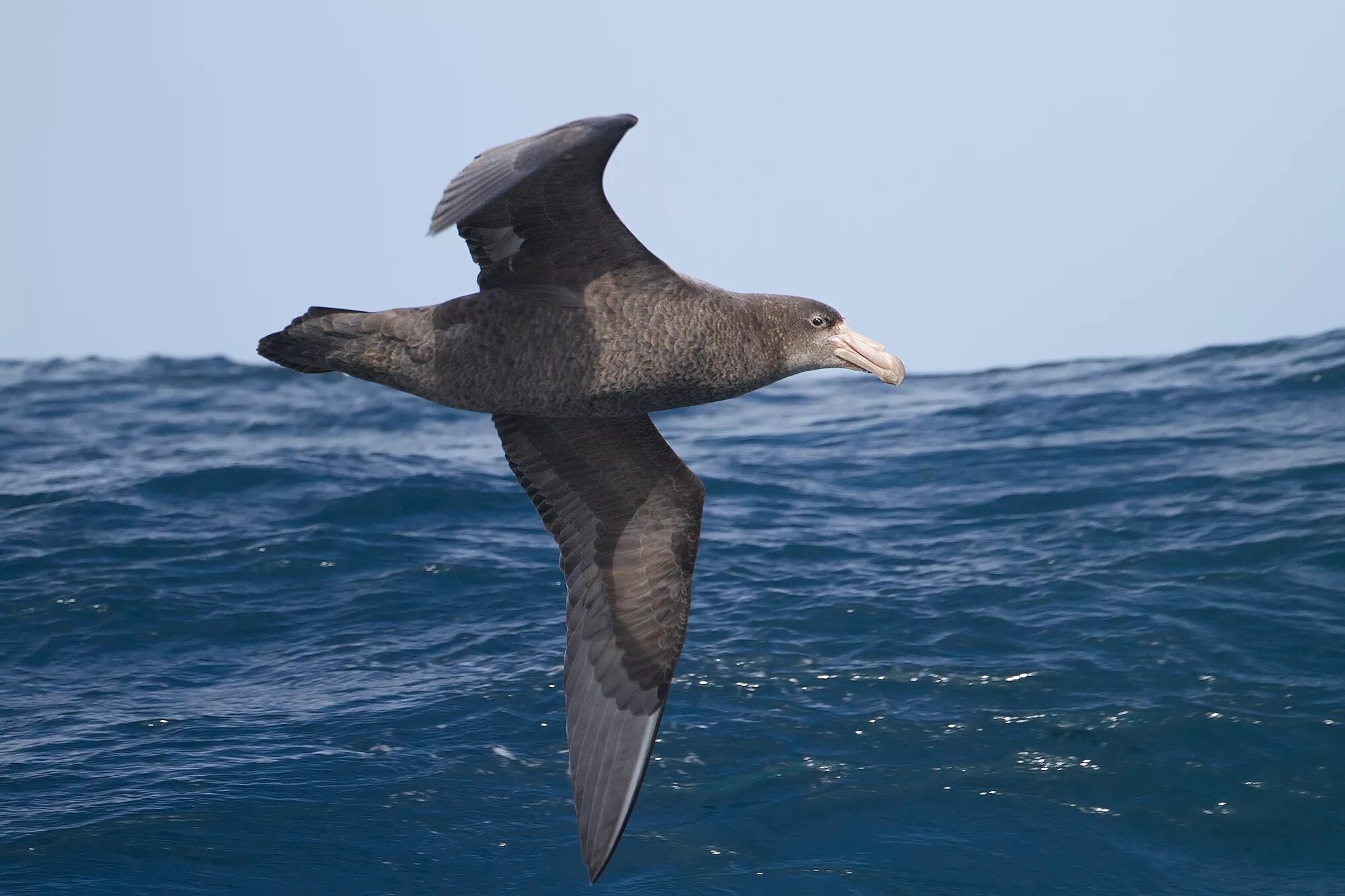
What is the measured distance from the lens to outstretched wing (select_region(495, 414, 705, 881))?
8344 millimetres

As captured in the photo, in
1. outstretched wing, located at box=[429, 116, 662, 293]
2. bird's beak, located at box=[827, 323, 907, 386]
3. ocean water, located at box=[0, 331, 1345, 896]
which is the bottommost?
ocean water, located at box=[0, 331, 1345, 896]

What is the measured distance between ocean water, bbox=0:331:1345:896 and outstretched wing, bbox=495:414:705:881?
831 millimetres

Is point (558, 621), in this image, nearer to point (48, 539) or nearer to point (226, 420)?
point (48, 539)

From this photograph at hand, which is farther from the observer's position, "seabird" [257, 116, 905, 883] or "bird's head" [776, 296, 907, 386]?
"bird's head" [776, 296, 907, 386]

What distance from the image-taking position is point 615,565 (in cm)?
853

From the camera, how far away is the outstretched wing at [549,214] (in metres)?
6.38

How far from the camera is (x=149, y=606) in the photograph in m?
12.0

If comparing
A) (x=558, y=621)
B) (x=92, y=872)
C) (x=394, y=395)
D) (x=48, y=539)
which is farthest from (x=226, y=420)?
(x=92, y=872)

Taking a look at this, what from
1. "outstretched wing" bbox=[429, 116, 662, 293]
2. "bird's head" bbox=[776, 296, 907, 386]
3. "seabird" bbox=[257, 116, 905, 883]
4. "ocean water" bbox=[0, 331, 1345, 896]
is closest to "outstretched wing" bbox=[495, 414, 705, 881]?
"seabird" bbox=[257, 116, 905, 883]

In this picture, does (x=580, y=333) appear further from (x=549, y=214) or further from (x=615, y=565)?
(x=615, y=565)

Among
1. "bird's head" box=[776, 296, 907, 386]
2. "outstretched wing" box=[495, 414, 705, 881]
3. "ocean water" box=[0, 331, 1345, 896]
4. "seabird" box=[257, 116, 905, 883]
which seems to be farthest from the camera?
"ocean water" box=[0, 331, 1345, 896]

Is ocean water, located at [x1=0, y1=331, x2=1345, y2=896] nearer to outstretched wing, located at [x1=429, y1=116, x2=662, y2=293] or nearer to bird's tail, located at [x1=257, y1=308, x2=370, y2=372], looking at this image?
bird's tail, located at [x1=257, y1=308, x2=370, y2=372]

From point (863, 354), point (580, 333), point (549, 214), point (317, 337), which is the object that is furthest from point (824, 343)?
point (317, 337)

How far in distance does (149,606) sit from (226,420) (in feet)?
30.1
